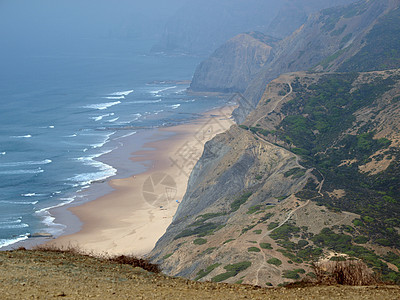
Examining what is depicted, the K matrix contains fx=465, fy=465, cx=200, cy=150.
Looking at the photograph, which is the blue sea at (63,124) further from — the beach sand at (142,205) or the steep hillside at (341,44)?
the steep hillside at (341,44)

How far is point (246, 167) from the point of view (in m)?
52.9

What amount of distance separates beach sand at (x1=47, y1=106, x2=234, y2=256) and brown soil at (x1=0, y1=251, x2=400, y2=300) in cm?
1951

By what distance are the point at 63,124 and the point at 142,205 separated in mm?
56851

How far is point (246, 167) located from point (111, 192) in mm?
24515

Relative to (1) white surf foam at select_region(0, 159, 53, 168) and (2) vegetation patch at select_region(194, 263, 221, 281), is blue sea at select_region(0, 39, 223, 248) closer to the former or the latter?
(1) white surf foam at select_region(0, 159, 53, 168)

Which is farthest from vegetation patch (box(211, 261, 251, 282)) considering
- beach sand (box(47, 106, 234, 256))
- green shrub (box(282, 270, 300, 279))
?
beach sand (box(47, 106, 234, 256))

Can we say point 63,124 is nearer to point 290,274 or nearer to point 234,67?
point 234,67

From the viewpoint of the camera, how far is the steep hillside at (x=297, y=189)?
31.3m

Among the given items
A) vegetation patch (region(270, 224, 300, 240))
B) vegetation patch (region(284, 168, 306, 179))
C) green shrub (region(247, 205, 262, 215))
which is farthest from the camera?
vegetation patch (region(284, 168, 306, 179))

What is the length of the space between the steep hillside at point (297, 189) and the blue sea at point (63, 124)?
22.0 metres

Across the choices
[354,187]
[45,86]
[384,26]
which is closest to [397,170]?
[354,187]

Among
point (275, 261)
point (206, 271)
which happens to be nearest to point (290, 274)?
point (275, 261)

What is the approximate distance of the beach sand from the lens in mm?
52188

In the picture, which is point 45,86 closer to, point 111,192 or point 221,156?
point 111,192
